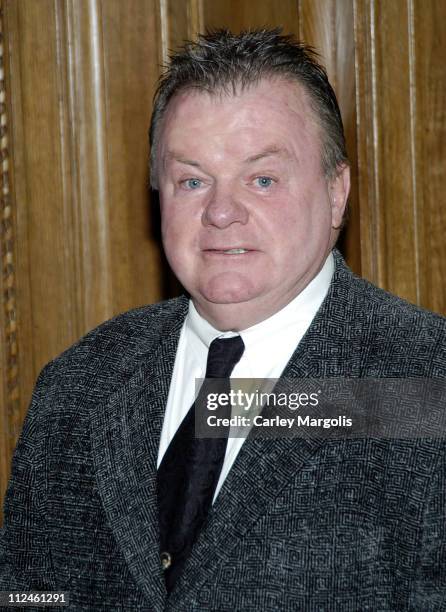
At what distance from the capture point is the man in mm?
1147

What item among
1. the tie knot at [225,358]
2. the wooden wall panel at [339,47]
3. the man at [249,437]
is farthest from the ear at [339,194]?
the wooden wall panel at [339,47]

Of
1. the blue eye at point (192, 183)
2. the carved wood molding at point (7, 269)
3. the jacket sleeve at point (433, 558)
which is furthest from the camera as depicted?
the carved wood molding at point (7, 269)

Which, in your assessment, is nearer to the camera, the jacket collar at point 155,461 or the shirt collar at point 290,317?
the jacket collar at point 155,461

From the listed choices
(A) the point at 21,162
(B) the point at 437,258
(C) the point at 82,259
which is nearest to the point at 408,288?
(B) the point at 437,258

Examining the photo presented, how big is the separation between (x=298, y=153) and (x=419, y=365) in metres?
0.37

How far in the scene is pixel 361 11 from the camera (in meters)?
1.76

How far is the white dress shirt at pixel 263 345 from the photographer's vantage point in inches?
52.9

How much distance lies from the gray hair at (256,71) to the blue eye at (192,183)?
14 cm

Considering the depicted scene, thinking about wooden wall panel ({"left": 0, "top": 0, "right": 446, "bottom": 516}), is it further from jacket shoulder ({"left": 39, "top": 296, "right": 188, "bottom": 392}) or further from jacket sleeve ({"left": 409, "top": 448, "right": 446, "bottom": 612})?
jacket sleeve ({"left": 409, "top": 448, "right": 446, "bottom": 612})

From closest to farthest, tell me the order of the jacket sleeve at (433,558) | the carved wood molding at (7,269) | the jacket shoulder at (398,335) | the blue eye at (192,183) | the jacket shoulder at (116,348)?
the jacket sleeve at (433,558)
the jacket shoulder at (398,335)
the blue eye at (192,183)
the jacket shoulder at (116,348)
the carved wood molding at (7,269)

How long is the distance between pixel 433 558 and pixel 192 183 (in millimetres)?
651

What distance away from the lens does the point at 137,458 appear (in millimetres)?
1327

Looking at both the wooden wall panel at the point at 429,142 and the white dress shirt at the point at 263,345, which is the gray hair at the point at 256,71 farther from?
the wooden wall panel at the point at 429,142

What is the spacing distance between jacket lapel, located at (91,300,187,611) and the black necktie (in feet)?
0.06
